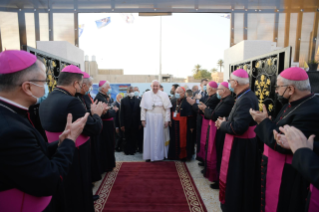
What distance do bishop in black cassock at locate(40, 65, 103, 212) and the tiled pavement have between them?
1624 mm

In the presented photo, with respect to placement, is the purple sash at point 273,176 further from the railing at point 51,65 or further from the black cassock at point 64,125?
the railing at point 51,65

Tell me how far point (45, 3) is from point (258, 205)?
5.96m

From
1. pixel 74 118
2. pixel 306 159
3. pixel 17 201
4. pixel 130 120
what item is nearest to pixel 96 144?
pixel 130 120

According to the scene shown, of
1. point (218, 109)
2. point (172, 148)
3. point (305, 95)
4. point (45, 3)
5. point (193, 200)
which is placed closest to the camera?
point (305, 95)

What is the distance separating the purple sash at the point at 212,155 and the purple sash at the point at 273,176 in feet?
5.48

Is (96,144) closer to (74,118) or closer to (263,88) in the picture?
(74,118)

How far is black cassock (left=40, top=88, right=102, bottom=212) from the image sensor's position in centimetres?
212

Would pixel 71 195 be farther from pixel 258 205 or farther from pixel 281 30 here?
pixel 281 30

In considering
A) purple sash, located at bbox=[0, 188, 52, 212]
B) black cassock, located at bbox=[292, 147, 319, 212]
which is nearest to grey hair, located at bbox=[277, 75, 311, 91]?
black cassock, located at bbox=[292, 147, 319, 212]

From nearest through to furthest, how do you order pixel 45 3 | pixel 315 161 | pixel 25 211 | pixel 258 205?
pixel 25 211 < pixel 315 161 < pixel 258 205 < pixel 45 3

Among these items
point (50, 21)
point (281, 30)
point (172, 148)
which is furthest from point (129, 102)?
point (281, 30)

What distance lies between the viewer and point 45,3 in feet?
15.0

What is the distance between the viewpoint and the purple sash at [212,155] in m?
3.94

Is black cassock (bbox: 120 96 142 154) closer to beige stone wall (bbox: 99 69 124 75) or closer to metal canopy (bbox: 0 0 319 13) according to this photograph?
metal canopy (bbox: 0 0 319 13)
